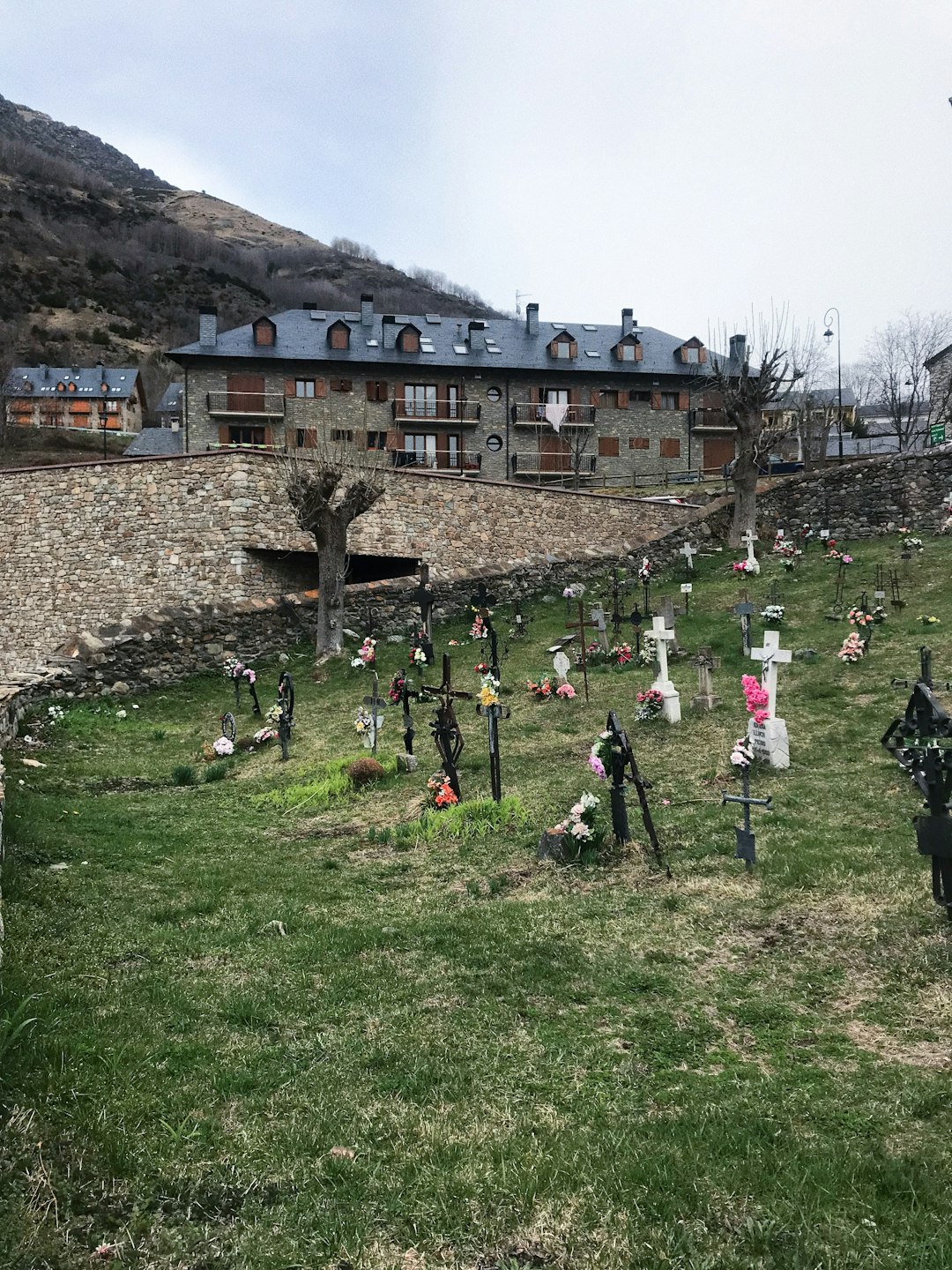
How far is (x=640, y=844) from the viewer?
776cm

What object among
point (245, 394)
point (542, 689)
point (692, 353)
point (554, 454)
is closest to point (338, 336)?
point (245, 394)

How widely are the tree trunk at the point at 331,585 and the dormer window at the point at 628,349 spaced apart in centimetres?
Result: 2873

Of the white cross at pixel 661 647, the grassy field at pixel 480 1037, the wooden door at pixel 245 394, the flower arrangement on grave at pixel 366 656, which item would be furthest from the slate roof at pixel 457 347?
the grassy field at pixel 480 1037

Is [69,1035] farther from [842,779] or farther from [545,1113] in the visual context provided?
[842,779]

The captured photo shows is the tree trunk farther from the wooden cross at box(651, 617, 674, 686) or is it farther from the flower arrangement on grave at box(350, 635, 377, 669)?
the wooden cross at box(651, 617, 674, 686)

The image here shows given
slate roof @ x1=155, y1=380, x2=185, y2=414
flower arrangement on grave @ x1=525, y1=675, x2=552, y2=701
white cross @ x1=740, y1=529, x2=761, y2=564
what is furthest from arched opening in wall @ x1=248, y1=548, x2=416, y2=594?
slate roof @ x1=155, y1=380, x2=185, y2=414

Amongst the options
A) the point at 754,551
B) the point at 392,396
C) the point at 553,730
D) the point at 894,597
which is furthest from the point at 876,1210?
the point at 392,396

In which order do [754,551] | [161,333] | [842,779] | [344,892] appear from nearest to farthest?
[344,892]
[842,779]
[754,551]
[161,333]

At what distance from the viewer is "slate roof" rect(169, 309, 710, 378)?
40125mm

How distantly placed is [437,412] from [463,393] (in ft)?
5.21

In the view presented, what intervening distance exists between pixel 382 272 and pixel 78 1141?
152 metres

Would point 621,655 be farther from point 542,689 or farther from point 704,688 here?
point 704,688

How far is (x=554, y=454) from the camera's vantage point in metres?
41.9

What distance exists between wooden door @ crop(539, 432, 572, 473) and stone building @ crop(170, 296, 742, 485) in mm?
60
